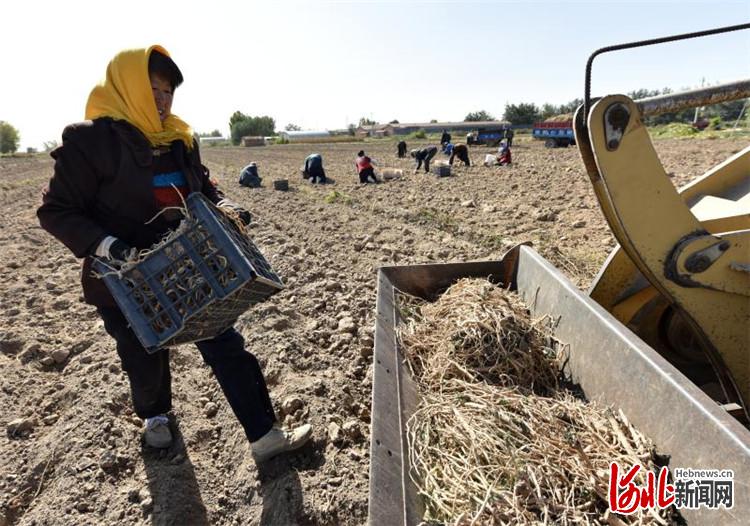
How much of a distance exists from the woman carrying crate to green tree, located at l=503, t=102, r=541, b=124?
194 ft

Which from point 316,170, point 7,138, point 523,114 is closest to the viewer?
point 316,170

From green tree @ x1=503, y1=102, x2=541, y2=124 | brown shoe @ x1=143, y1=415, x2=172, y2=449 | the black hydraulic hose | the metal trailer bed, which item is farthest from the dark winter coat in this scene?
green tree @ x1=503, y1=102, x2=541, y2=124

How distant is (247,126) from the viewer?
7681cm

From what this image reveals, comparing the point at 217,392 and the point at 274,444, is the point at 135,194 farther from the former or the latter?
the point at 217,392

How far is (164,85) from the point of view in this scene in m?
2.03

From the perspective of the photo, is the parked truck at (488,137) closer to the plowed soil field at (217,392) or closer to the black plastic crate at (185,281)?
the plowed soil field at (217,392)

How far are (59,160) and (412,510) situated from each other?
6.13 ft

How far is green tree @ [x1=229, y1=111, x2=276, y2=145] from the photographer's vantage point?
249 ft

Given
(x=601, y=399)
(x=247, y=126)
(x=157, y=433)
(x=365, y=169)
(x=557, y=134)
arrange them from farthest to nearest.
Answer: (x=247, y=126), (x=557, y=134), (x=365, y=169), (x=157, y=433), (x=601, y=399)

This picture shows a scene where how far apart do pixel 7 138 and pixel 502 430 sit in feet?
317

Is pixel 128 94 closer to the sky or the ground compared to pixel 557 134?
closer to the sky

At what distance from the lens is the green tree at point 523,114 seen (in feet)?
183

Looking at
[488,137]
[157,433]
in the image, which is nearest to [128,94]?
[157,433]

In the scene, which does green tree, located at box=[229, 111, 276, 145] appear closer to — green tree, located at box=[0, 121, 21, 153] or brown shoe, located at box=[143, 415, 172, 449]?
green tree, located at box=[0, 121, 21, 153]
